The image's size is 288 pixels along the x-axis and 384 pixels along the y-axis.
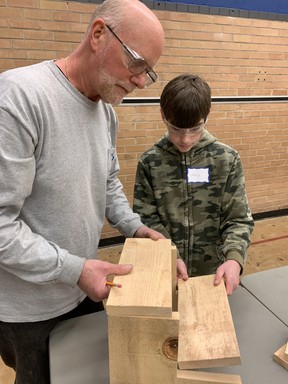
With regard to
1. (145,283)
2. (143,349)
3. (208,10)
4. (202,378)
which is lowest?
(202,378)

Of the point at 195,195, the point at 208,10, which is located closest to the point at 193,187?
the point at 195,195

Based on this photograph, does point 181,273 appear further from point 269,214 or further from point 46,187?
point 269,214

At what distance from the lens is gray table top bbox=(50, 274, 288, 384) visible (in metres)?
0.92

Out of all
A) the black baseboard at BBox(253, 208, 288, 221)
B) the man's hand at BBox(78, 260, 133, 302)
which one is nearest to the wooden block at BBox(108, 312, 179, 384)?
the man's hand at BBox(78, 260, 133, 302)

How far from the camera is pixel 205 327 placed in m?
0.85

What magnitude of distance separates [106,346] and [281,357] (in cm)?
52

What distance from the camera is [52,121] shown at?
0.90m

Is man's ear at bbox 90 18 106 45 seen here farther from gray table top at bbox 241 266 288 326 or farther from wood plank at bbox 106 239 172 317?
gray table top at bbox 241 266 288 326

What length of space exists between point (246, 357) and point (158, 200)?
748 millimetres

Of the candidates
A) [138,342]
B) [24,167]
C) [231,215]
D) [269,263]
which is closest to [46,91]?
[24,167]

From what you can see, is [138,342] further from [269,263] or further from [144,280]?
[269,263]

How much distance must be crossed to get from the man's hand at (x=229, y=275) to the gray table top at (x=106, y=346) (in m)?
0.15

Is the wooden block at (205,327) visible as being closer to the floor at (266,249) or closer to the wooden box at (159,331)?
the wooden box at (159,331)

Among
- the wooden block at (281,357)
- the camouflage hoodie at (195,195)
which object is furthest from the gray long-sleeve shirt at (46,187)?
the wooden block at (281,357)
